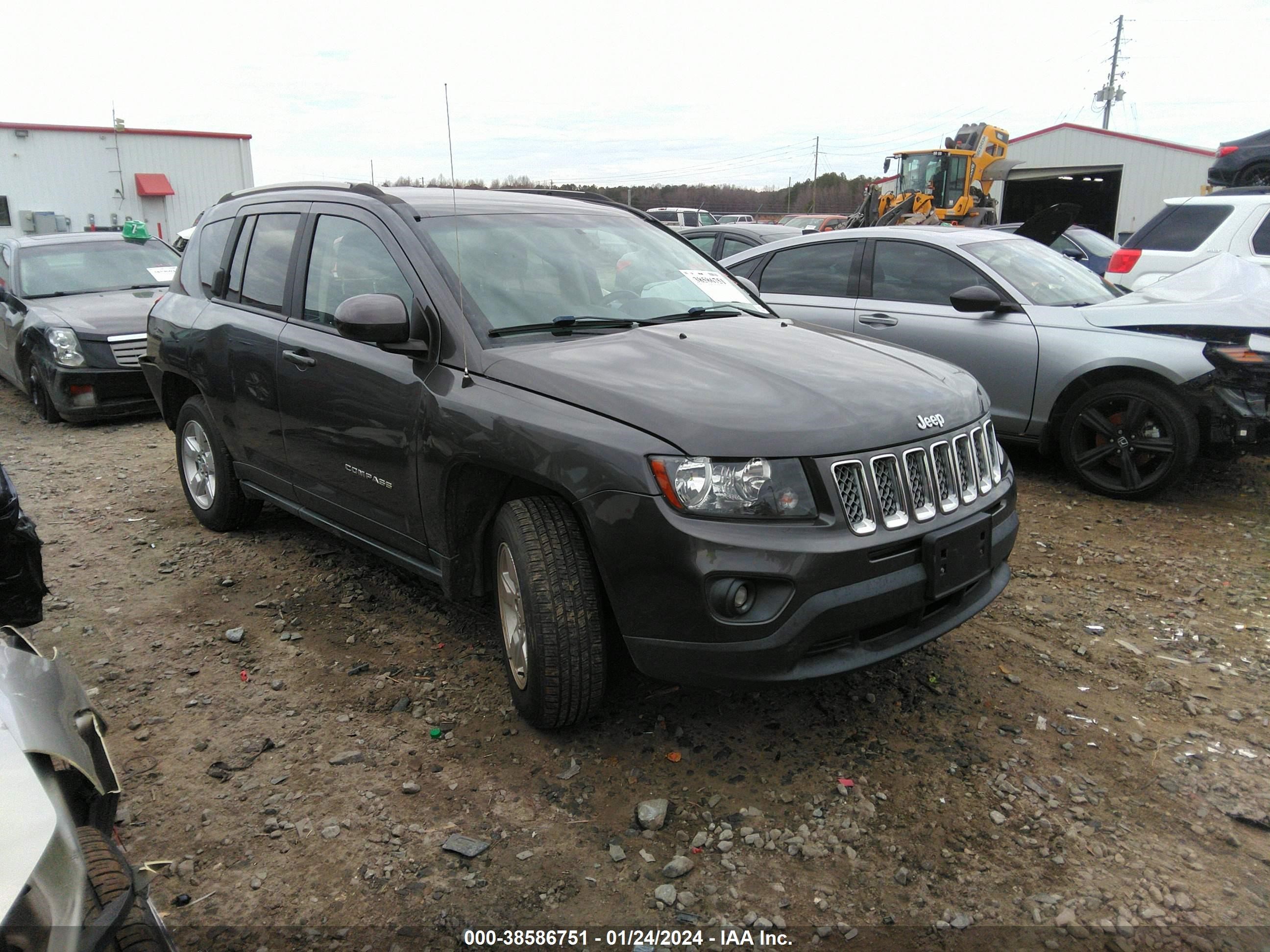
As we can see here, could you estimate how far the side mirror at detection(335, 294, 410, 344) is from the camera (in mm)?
3035

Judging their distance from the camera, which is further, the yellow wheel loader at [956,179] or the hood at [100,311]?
the yellow wheel loader at [956,179]

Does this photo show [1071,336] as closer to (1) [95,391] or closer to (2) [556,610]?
(2) [556,610]

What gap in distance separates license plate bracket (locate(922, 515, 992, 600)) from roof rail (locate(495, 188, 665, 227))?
217 centimetres

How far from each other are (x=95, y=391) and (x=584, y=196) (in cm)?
560

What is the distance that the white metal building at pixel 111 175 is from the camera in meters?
24.0

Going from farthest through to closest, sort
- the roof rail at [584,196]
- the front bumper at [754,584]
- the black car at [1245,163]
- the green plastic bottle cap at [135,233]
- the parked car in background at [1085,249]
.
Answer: the parked car in background at [1085,249] → the black car at [1245,163] → the green plastic bottle cap at [135,233] → the roof rail at [584,196] → the front bumper at [754,584]

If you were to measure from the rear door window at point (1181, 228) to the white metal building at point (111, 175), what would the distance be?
23.9m

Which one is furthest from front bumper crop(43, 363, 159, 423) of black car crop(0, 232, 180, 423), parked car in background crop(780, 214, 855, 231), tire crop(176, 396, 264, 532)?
parked car in background crop(780, 214, 855, 231)

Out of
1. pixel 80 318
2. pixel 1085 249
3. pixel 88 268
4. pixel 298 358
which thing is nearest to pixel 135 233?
pixel 88 268

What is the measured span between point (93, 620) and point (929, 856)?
3.59m

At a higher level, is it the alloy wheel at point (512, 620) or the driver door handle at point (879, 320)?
the driver door handle at point (879, 320)

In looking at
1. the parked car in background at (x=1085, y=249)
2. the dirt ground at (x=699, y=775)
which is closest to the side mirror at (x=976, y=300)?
the dirt ground at (x=699, y=775)

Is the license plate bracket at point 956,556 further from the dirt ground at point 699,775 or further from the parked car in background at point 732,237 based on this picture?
the parked car in background at point 732,237

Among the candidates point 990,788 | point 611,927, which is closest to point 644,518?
point 611,927
